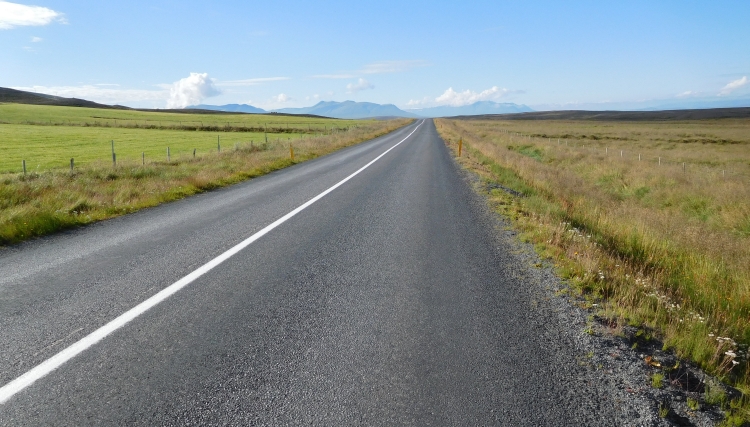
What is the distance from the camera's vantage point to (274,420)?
9.20ft

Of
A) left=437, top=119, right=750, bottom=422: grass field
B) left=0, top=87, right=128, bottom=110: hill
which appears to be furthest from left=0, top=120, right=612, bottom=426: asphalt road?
left=0, top=87, right=128, bottom=110: hill

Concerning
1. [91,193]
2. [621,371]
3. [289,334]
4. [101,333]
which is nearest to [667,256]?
[621,371]

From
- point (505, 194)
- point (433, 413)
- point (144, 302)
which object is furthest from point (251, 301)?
point (505, 194)

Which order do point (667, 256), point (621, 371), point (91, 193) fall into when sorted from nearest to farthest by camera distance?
point (621, 371), point (667, 256), point (91, 193)

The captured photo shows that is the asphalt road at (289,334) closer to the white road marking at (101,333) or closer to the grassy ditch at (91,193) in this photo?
the white road marking at (101,333)

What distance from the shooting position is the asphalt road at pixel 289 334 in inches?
116

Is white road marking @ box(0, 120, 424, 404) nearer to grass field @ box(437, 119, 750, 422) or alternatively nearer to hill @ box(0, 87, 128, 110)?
grass field @ box(437, 119, 750, 422)

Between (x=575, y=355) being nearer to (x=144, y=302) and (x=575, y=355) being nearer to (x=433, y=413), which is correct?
(x=433, y=413)

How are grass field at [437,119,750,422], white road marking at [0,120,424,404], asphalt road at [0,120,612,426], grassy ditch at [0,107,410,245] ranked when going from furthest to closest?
grassy ditch at [0,107,410,245], grass field at [437,119,750,422], white road marking at [0,120,424,404], asphalt road at [0,120,612,426]

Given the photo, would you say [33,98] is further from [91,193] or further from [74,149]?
[91,193]

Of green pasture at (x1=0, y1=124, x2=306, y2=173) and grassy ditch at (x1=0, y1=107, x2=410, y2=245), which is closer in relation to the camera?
grassy ditch at (x1=0, y1=107, x2=410, y2=245)

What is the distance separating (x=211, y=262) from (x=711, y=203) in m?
14.7

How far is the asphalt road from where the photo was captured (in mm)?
2945

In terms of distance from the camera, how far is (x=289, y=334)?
3.97 m
